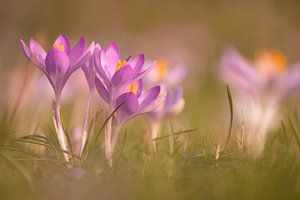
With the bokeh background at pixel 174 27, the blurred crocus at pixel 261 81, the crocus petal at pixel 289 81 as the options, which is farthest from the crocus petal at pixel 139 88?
the bokeh background at pixel 174 27

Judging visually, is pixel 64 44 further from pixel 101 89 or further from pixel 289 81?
pixel 289 81

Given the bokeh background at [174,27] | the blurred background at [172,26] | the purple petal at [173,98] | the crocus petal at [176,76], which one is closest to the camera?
the purple petal at [173,98]

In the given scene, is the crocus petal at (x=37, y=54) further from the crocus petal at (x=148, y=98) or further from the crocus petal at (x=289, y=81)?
the crocus petal at (x=289, y=81)

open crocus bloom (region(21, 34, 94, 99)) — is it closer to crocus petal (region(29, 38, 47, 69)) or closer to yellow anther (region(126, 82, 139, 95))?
crocus petal (region(29, 38, 47, 69))

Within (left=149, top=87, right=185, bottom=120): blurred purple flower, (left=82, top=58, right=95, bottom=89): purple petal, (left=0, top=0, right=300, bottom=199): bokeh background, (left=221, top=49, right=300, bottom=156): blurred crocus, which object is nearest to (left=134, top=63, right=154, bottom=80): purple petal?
(left=82, top=58, right=95, bottom=89): purple petal

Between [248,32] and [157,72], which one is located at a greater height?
[248,32]

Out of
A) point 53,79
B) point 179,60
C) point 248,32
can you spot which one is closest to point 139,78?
point 53,79

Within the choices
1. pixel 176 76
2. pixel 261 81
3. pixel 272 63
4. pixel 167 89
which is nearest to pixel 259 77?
pixel 261 81

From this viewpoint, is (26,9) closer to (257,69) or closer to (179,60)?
(179,60)
